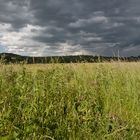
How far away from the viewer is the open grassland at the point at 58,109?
4.45 m

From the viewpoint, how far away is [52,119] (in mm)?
4754

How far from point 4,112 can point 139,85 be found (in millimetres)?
4563

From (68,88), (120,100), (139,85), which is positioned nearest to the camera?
(68,88)

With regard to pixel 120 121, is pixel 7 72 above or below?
above

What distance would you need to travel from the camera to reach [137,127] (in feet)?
17.0

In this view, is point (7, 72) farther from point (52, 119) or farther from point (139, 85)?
point (139, 85)

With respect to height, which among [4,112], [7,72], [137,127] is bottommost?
[137,127]

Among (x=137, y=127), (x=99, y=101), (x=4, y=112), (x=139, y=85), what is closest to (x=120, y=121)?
(x=137, y=127)

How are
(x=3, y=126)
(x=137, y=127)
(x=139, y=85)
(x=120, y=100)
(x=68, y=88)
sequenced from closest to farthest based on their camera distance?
(x=3, y=126) → (x=137, y=127) → (x=68, y=88) → (x=120, y=100) → (x=139, y=85)

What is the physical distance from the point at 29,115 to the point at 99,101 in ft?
6.43

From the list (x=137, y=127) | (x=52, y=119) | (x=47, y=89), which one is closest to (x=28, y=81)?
(x=47, y=89)

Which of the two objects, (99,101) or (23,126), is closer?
(23,126)

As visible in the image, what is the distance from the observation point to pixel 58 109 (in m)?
5.07

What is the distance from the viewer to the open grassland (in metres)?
4.45
